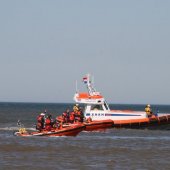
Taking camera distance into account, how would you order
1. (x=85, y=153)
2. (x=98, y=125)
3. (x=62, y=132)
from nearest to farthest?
1. (x=85, y=153)
2. (x=62, y=132)
3. (x=98, y=125)

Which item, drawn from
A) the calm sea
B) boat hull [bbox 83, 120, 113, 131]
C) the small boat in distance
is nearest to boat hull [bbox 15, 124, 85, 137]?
the calm sea

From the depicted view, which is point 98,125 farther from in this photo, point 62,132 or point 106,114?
point 62,132

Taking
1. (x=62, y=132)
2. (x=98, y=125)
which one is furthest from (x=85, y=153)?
(x=98, y=125)

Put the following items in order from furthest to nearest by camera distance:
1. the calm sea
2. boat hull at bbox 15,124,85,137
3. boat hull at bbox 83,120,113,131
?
1. boat hull at bbox 83,120,113,131
2. boat hull at bbox 15,124,85,137
3. the calm sea

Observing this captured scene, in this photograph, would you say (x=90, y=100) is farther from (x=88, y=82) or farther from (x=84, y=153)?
(x=84, y=153)

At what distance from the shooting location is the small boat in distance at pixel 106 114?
136 feet

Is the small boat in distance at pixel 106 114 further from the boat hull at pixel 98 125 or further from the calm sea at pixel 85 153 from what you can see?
the calm sea at pixel 85 153

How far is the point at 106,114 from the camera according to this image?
4166 centimetres

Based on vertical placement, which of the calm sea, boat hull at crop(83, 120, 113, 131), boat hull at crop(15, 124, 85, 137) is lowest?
the calm sea

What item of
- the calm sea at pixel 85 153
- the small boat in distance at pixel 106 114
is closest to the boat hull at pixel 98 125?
the small boat in distance at pixel 106 114

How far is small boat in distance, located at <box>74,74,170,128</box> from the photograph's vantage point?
1631 inches

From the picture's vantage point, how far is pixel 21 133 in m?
34.3

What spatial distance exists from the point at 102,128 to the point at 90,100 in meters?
2.83

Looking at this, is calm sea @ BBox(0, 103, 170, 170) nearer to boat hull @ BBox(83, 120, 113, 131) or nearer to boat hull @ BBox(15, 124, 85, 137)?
boat hull @ BBox(15, 124, 85, 137)
